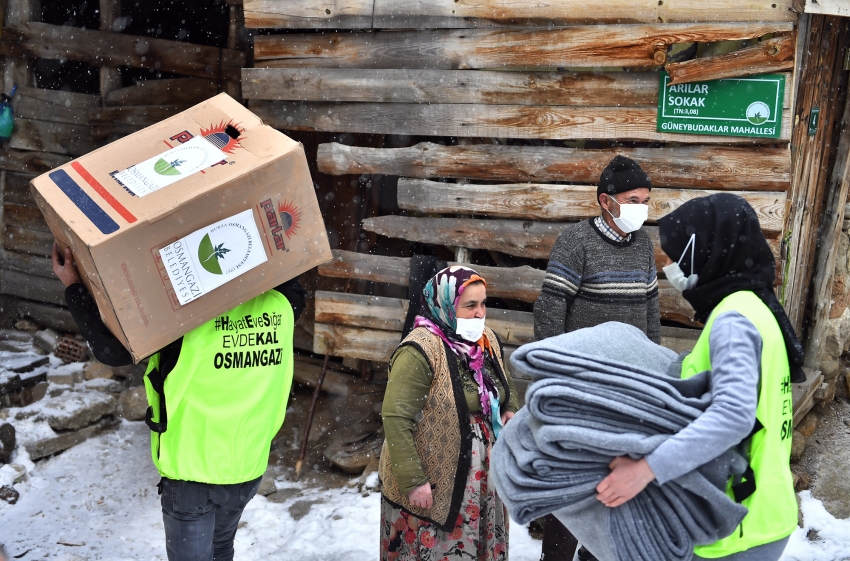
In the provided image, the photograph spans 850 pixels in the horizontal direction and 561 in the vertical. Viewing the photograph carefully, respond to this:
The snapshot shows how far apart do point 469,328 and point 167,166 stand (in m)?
1.43

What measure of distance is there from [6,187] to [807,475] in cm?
785

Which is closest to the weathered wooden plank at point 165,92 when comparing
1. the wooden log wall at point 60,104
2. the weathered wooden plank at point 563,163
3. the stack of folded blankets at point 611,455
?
the wooden log wall at point 60,104

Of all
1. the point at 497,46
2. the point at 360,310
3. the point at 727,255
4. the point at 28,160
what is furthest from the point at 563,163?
the point at 28,160

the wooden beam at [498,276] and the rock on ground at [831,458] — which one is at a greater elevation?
the wooden beam at [498,276]

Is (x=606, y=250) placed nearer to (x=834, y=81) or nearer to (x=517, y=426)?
(x=517, y=426)

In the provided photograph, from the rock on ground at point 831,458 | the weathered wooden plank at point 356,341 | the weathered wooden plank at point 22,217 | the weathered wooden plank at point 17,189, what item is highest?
the weathered wooden plank at point 17,189

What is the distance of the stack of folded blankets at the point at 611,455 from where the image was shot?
89.6 inches

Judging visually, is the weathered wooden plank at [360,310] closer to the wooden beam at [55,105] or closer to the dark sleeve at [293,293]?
the dark sleeve at [293,293]

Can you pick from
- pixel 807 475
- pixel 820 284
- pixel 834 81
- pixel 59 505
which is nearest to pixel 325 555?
pixel 59 505

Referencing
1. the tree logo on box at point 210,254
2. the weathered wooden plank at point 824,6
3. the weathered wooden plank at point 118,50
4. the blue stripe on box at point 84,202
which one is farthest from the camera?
the weathered wooden plank at point 118,50

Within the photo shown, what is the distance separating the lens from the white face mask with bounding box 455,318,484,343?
347 cm

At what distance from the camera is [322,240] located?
334 cm

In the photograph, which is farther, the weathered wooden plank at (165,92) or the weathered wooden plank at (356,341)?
the weathered wooden plank at (165,92)

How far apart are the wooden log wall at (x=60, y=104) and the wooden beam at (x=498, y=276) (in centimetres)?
272
